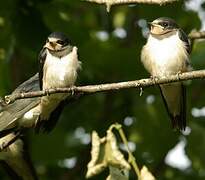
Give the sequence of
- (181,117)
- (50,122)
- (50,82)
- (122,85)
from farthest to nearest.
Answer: (50,122) → (181,117) → (50,82) → (122,85)

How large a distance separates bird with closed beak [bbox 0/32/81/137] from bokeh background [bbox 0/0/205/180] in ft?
0.81

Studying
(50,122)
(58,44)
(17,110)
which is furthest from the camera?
(17,110)

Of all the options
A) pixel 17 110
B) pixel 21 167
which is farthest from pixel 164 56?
pixel 21 167

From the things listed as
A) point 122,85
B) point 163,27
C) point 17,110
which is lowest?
point 17,110

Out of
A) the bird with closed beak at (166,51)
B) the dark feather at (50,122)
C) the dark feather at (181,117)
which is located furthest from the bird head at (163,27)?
the dark feather at (50,122)

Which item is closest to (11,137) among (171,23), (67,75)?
(67,75)

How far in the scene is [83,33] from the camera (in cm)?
544

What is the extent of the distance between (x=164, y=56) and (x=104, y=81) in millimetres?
1244

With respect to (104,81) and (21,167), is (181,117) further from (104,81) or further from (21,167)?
(21,167)

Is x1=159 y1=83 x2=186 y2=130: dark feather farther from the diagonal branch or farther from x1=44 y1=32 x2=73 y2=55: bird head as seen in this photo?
the diagonal branch

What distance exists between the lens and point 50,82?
454 centimetres

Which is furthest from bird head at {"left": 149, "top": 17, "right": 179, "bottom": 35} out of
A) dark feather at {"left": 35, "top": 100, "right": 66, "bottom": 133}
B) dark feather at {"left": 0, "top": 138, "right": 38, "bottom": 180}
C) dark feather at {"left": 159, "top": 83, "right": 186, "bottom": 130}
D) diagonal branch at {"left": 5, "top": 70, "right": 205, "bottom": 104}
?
dark feather at {"left": 0, "top": 138, "right": 38, "bottom": 180}

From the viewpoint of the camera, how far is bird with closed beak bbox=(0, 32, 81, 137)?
4441 millimetres

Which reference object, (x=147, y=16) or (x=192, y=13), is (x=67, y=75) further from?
(x=192, y=13)
